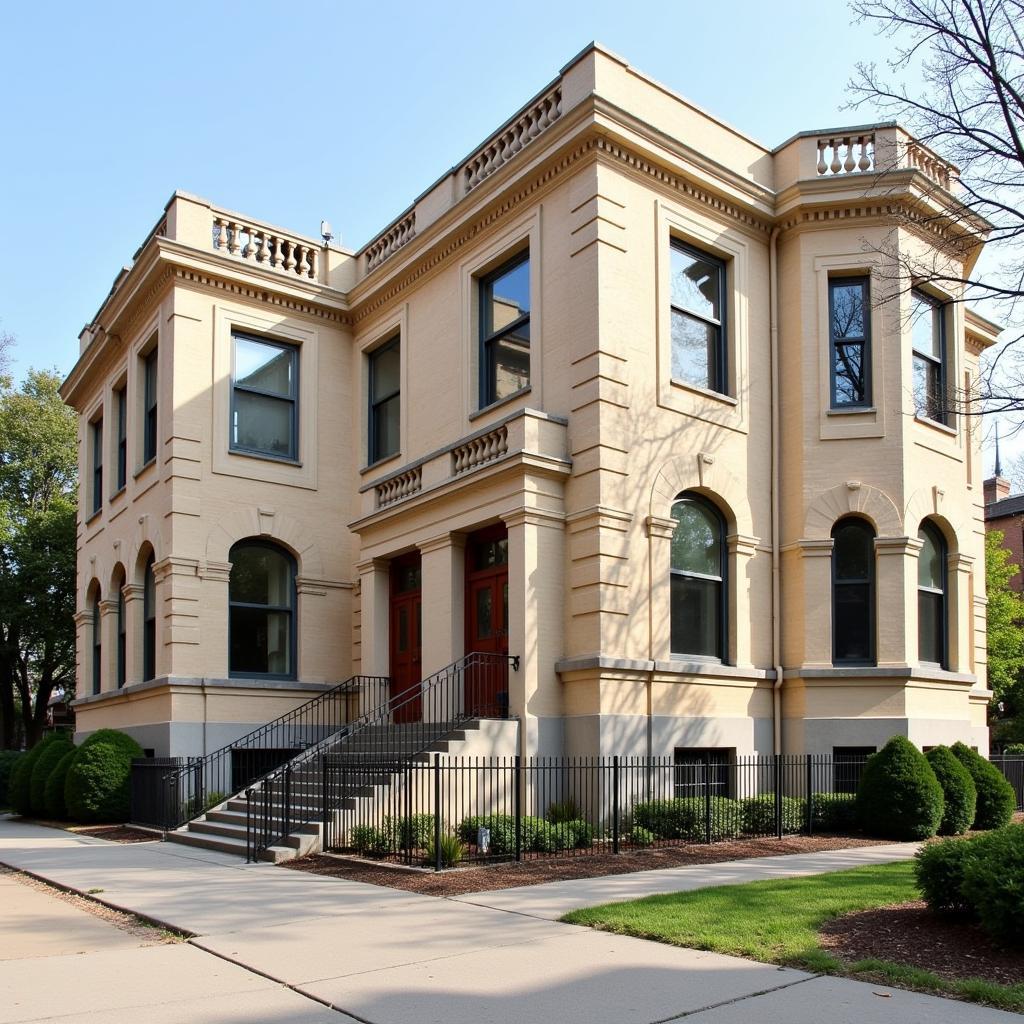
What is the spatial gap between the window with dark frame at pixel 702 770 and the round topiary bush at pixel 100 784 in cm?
933

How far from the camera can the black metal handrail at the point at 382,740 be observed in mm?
14336

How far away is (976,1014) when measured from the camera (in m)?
6.41

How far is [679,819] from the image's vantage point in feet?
48.7

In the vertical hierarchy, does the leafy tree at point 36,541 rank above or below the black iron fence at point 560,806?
above

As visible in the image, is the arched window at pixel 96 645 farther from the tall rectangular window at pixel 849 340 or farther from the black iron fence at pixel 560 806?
the tall rectangular window at pixel 849 340

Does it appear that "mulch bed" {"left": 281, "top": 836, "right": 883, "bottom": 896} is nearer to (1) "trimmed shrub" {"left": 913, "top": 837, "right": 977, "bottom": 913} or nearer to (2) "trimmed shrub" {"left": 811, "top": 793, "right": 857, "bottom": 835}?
(2) "trimmed shrub" {"left": 811, "top": 793, "right": 857, "bottom": 835}

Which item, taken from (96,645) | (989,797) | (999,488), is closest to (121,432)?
(96,645)

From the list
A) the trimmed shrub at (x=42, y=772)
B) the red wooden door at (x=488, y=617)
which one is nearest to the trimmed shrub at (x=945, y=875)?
the red wooden door at (x=488, y=617)

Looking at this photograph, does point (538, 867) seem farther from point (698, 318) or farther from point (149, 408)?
point (149, 408)

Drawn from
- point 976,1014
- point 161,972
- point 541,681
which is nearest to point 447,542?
point 541,681

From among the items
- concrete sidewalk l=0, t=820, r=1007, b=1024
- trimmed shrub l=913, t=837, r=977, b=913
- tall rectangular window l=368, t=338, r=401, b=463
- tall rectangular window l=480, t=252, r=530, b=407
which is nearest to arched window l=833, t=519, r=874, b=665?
tall rectangular window l=480, t=252, r=530, b=407

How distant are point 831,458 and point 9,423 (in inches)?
1238

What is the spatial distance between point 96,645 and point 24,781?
13.9 feet

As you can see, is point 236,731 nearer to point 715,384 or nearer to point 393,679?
point 393,679
